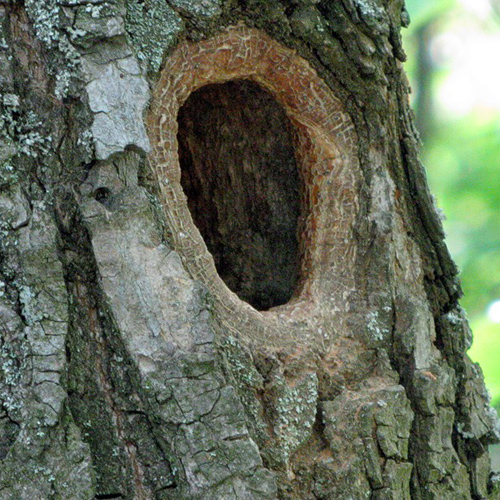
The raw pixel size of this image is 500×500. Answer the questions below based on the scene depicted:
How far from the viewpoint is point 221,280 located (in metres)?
1.68

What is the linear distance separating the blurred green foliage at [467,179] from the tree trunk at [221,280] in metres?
0.74

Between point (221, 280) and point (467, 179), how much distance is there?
370cm

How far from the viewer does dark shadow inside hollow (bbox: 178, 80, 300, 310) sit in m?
2.06

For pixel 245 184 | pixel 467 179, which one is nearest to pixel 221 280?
pixel 245 184

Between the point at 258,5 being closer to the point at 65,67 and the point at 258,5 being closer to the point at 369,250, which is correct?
the point at 65,67

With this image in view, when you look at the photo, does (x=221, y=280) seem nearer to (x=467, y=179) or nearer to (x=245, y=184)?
(x=245, y=184)

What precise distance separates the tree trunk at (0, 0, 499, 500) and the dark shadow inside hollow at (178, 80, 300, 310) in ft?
0.03

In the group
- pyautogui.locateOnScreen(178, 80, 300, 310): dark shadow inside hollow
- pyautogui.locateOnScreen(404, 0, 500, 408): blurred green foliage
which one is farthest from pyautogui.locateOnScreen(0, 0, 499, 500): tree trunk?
pyautogui.locateOnScreen(404, 0, 500, 408): blurred green foliage

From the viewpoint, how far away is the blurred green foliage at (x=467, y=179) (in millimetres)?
2830

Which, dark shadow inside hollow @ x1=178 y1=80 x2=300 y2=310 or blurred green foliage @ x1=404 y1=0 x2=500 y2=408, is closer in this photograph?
dark shadow inside hollow @ x1=178 y1=80 x2=300 y2=310

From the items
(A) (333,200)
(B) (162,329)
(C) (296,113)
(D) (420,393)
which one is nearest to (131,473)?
(B) (162,329)

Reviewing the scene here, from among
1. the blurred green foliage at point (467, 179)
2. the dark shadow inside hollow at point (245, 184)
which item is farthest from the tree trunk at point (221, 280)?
the blurred green foliage at point (467, 179)

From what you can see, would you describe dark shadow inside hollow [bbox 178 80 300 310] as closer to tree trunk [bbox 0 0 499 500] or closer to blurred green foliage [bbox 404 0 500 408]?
tree trunk [bbox 0 0 499 500]

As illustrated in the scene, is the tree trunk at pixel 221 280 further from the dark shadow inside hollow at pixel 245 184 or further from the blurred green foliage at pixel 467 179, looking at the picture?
the blurred green foliage at pixel 467 179
